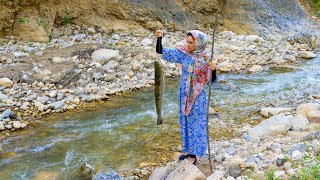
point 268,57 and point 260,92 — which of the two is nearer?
point 260,92

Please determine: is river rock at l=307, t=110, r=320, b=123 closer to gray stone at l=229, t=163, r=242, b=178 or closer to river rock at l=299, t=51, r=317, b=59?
gray stone at l=229, t=163, r=242, b=178

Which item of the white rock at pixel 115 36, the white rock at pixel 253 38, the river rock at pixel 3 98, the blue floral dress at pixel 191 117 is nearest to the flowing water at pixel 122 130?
the blue floral dress at pixel 191 117

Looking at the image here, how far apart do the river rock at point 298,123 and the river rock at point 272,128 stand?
→ 8 cm

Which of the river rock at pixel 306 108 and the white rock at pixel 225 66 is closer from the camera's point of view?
the river rock at pixel 306 108

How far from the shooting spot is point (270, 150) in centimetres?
418

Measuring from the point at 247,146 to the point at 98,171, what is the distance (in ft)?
6.35

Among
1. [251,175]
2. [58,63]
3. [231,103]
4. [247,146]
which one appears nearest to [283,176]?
[251,175]

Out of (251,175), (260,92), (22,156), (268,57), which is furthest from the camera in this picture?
(268,57)

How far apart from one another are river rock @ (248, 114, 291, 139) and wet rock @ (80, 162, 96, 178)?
2.25 meters

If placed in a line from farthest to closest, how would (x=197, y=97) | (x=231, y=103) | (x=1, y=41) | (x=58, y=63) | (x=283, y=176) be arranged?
1. (x=1, y=41)
2. (x=58, y=63)
3. (x=231, y=103)
4. (x=197, y=97)
5. (x=283, y=176)

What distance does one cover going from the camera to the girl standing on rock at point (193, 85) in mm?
3879

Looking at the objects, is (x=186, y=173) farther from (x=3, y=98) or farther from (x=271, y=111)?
(x=3, y=98)

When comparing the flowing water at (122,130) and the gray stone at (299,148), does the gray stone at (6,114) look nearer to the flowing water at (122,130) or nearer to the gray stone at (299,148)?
the flowing water at (122,130)

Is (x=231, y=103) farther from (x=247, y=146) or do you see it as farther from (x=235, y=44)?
(x=235, y=44)
